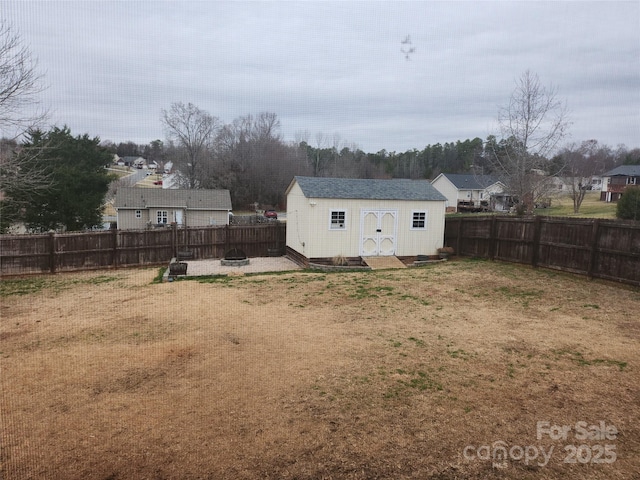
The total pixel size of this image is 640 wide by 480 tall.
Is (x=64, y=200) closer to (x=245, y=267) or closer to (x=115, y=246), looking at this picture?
(x=115, y=246)

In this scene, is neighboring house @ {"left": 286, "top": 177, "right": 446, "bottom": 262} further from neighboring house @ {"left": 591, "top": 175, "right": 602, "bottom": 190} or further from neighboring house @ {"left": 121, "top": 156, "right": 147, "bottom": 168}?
neighboring house @ {"left": 121, "top": 156, "right": 147, "bottom": 168}

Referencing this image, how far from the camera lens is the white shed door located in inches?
645

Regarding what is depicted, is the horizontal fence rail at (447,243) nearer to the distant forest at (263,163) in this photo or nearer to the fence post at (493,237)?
the fence post at (493,237)

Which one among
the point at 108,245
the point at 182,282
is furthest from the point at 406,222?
the point at 108,245

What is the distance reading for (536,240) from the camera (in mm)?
13281

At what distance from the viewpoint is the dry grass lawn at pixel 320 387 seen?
367 centimetres

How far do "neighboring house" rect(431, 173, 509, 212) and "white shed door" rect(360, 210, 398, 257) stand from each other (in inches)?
1288

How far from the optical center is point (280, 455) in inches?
147

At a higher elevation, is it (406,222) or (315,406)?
(406,222)

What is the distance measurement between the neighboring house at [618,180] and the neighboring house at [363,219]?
4000 cm

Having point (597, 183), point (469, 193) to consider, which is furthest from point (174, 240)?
point (597, 183)

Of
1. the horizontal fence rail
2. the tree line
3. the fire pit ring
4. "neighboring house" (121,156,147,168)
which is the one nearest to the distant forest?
the tree line

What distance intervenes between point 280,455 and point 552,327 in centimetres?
606

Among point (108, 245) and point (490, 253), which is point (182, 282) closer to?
point (108, 245)
